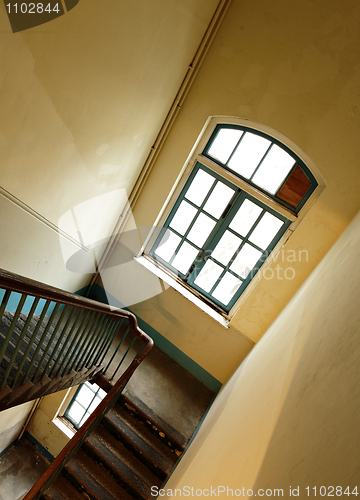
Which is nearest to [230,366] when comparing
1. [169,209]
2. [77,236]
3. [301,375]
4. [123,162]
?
[169,209]

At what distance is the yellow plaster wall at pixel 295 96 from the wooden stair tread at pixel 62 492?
2.40 meters

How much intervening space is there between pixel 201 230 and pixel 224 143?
3.66ft

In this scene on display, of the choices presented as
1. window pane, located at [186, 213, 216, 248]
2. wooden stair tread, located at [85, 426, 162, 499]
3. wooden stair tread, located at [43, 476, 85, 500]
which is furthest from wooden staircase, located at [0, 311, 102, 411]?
window pane, located at [186, 213, 216, 248]

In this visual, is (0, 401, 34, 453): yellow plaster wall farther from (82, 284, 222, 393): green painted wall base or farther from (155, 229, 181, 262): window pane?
(155, 229, 181, 262): window pane

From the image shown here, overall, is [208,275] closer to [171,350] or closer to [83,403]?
[171,350]

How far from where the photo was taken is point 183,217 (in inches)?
169

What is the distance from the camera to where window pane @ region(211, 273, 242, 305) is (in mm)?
4133

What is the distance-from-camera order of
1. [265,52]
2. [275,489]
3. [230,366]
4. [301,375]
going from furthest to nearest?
1. [230,366]
2. [265,52]
3. [301,375]
4. [275,489]

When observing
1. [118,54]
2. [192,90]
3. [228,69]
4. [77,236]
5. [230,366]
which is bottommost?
[230,366]

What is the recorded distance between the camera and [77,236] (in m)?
3.65

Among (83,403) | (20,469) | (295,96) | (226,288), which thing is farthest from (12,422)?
(295,96)

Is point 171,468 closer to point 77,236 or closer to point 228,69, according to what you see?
point 77,236

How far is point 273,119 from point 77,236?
2526 mm

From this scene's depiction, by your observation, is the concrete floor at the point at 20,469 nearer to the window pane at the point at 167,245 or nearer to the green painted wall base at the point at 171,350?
the green painted wall base at the point at 171,350
